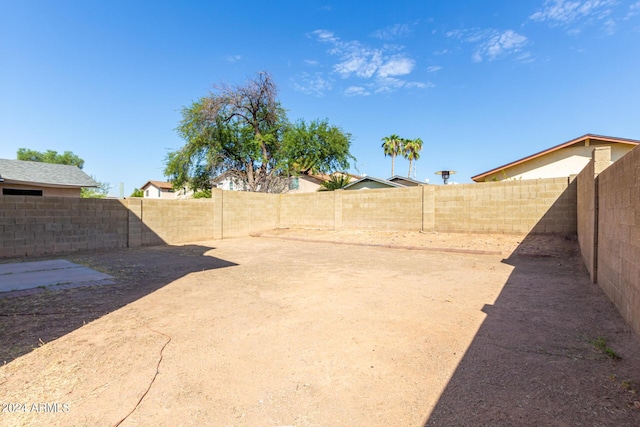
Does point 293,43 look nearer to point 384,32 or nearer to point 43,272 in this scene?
point 384,32

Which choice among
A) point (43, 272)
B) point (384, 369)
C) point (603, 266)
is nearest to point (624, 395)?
point (384, 369)

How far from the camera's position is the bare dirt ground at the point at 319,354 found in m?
2.04

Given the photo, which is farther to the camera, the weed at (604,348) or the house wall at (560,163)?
the house wall at (560,163)

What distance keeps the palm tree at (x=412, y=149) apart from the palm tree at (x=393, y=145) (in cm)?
59

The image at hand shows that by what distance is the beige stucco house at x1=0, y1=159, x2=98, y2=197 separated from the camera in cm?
1700

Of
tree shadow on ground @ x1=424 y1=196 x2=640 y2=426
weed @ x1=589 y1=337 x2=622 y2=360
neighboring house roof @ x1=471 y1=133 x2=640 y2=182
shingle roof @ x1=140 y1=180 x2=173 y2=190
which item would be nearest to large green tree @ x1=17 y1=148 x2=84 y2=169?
shingle roof @ x1=140 y1=180 x2=173 y2=190

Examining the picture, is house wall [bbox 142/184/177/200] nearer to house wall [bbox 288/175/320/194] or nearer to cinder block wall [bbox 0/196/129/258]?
house wall [bbox 288/175/320/194]

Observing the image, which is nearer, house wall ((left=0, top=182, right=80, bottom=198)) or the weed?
the weed

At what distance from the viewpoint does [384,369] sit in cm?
261

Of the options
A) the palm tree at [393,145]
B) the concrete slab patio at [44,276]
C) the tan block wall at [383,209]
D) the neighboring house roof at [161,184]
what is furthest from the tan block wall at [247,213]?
the neighboring house roof at [161,184]

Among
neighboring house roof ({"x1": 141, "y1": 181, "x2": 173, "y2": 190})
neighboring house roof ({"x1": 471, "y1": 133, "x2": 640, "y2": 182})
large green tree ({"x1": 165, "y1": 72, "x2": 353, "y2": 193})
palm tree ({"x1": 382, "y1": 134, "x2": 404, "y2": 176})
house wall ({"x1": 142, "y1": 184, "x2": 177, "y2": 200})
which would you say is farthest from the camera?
house wall ({"x1": 142, "y1": 184, "x2": 177, "y2": 200})

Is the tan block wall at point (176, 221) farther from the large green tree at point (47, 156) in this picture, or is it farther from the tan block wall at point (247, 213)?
the large green tree at point (47, 156)

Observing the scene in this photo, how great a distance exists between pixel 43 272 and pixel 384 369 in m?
7.80

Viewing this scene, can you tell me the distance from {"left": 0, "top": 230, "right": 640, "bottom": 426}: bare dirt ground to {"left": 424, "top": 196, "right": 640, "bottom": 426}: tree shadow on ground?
1 cm
